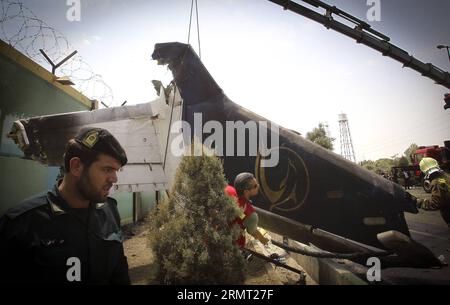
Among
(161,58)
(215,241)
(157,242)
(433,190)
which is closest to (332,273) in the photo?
(215,241)

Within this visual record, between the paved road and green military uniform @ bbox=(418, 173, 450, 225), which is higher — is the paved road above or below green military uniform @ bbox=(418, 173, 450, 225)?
below

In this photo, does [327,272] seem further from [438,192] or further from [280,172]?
[438,192]

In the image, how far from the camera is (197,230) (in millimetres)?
3791

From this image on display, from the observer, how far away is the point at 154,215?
4.12 meters

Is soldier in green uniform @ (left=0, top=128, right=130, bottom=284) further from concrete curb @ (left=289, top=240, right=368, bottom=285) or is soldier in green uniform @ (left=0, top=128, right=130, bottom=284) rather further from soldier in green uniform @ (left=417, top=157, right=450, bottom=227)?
soldier in green uniform @ (left=417, top=157, right=450, bottom=227)

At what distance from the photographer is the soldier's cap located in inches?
89.0

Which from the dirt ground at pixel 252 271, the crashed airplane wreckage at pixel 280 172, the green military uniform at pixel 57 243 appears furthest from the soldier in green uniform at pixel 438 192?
the green military uniform at pixel 57 243

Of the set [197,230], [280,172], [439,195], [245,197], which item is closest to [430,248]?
[439,195]

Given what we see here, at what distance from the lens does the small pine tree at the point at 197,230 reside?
3533 millimetres

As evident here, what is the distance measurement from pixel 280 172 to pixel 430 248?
632cm

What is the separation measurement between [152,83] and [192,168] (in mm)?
5158

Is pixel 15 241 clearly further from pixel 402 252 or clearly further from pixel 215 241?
pixel 402 252

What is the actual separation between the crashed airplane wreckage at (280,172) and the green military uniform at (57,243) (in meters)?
3.98

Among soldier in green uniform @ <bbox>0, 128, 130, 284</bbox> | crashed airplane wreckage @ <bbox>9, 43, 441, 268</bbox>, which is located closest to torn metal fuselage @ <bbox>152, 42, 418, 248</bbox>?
crashed airplane wreckage @ <bbox>9, 43, 441, 268</bbox>
